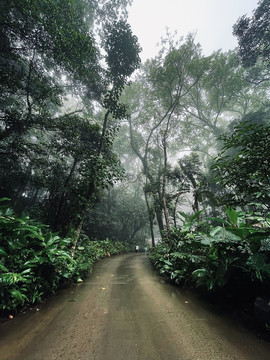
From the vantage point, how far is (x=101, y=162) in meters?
4.96

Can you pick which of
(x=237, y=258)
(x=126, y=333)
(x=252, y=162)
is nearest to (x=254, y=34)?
(x=252, y=162)

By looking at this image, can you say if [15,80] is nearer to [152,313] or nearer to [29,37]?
[29,37]

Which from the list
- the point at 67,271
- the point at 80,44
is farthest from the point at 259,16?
the point at 67,271

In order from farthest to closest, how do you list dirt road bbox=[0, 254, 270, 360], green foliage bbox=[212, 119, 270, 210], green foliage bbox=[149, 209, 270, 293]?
green foliage bbox=[212, 119, 270, 210] → green foliage bbox=[149, 209, 270, 293] → dirt road bbox=[0, 254, 270, 360]

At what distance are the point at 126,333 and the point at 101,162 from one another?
169 inches

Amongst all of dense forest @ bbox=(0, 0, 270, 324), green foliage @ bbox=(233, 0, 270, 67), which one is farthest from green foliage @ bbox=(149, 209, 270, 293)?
green foliage @ bbox=(233, 0, 270, 67)

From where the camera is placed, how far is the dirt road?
1392mm

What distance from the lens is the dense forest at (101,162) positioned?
7.39ft

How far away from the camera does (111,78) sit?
7211mm

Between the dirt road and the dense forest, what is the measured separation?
452mm

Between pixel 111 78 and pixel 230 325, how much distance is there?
30.8 ft

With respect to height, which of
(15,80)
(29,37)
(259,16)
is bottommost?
(15,80)

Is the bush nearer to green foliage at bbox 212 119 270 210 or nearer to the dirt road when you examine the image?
the dirt road

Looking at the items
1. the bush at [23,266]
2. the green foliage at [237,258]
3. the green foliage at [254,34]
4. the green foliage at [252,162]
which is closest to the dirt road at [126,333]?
the bush at [23,266]
